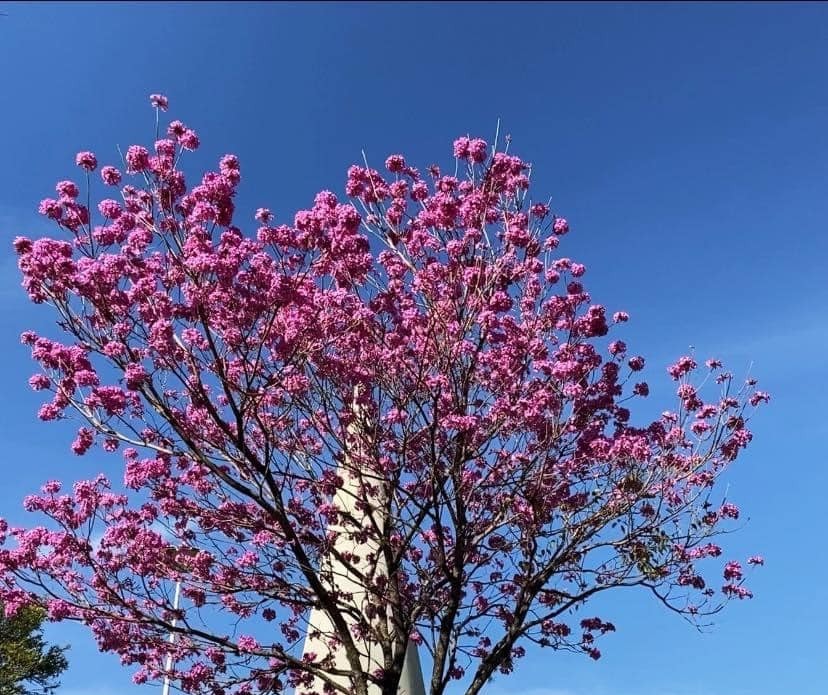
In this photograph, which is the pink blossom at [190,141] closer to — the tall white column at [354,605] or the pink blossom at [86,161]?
the pink blossom at [86,161]

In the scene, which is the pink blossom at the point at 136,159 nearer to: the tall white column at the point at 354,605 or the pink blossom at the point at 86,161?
the pink blossom at the point at 86,161

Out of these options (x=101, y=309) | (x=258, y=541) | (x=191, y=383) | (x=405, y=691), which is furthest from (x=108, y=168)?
(x=405, y=691)

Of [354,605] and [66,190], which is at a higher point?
[66,190]

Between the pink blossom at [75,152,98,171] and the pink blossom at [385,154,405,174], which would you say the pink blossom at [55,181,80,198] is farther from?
the pink blossom at [385,154,405,174]

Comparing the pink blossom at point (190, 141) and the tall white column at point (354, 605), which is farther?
the tall white column at point (354, 605)

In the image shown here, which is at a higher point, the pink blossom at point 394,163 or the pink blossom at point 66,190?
the pink blossom at point 394,163

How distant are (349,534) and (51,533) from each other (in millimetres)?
3443

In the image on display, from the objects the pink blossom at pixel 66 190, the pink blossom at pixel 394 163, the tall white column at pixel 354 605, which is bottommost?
the tall white column at pixel 354 605

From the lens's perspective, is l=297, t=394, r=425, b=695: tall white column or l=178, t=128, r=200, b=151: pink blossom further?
l=297, t=394, r=425, b=695: tall white column

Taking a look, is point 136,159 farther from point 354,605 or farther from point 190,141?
point 354,605

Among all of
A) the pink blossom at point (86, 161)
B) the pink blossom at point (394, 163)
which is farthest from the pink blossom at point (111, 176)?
the pink blossom at point (394, 163)

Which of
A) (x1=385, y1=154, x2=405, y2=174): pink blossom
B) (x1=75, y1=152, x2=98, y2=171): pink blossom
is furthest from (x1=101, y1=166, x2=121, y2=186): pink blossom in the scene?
(x1=385, y1=154, x2=405, y2=174): pink blossom

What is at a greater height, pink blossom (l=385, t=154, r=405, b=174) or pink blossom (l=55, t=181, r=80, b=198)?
pink blossom (l=385, t=154, r=405, b=174)

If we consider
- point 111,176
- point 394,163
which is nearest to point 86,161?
point 111,176
